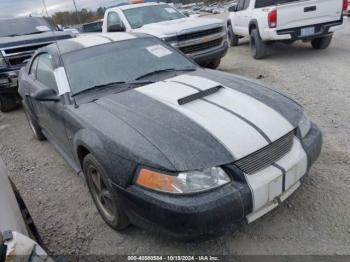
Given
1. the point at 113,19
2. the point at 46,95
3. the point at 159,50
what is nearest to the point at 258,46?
the point at 113,19

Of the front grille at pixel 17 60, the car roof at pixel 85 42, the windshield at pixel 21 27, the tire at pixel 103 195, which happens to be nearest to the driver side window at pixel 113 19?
the windshield at pixel 21 27

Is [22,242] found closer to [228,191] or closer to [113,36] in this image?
[228,191]

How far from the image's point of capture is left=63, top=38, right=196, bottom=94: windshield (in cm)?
331

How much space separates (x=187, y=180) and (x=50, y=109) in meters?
2.11

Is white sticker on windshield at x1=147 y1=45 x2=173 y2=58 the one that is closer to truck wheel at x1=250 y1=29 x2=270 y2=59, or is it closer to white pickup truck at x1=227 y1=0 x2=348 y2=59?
white pickup truck at x1=227 y1=0 x2=348 y2=59

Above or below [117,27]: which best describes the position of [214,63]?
below

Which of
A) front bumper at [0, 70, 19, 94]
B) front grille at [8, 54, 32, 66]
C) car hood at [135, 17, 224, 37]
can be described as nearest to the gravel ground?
front bumper at [0, 70, 19, 94]

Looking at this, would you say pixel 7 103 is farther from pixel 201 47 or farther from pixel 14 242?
pixel 14 242

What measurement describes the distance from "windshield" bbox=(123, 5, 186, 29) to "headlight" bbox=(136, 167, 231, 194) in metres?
6.18

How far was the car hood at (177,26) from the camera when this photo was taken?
666 centimetres

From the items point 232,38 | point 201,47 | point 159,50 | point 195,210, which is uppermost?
point 159,50

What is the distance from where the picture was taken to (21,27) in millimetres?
8180

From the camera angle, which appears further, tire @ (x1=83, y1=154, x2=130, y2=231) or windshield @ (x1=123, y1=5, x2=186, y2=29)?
windshield @ (x1=123, y1=5, x2=186, y2=29)

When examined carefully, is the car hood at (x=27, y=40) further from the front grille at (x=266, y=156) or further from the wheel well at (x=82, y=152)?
the front grille at (x=266, y=156)
